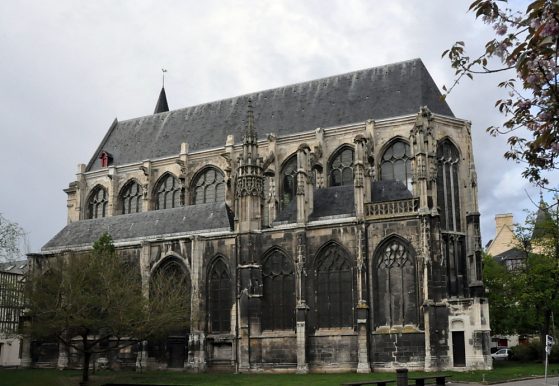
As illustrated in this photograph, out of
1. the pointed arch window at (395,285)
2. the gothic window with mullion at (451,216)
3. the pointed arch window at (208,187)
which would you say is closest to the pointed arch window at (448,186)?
the gothic window with mullion at (451,216)

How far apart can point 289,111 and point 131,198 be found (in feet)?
41.7

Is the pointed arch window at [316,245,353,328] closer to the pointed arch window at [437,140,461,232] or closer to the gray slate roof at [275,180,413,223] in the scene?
the gray slate roof at [275,180,413,223]

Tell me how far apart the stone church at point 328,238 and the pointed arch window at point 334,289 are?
5 centimetres

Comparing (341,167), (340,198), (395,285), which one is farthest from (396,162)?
(395,285)

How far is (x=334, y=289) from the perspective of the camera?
30.1 m

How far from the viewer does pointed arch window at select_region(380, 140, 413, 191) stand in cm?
3672

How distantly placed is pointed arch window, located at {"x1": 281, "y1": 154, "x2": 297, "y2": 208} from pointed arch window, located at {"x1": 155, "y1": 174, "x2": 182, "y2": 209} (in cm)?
812

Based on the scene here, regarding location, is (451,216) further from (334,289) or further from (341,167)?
(334,289)

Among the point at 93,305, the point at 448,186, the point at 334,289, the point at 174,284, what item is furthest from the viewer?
the point at 448,186

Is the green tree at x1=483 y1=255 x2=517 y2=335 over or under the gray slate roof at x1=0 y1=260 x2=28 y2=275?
under

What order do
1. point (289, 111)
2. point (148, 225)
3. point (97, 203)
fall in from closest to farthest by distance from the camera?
point (148, 225) < point (289, 111) < point (97, 203)

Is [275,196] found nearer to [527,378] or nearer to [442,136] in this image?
[442,136]

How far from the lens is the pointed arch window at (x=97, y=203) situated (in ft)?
157

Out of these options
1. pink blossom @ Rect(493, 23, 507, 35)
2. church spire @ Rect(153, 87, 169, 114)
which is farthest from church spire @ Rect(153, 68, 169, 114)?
pink blossom @ Rect(493, 23, 507, 35)
